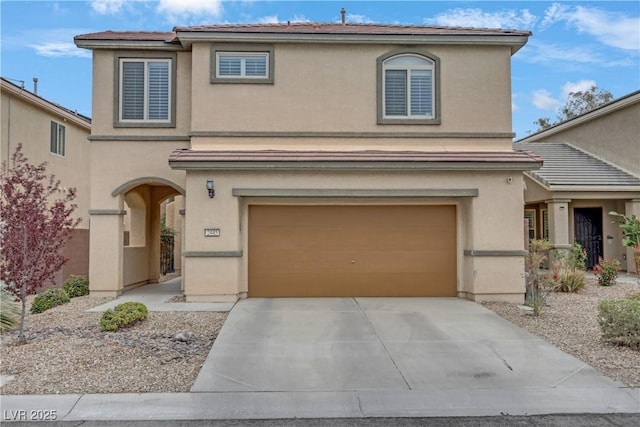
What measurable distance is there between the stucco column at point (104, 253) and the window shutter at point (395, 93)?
7.51m

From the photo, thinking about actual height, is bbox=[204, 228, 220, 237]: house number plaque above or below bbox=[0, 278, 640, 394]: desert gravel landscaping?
above

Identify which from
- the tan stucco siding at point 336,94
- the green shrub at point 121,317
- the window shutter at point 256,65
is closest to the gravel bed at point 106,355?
the green shrub at point 121,317

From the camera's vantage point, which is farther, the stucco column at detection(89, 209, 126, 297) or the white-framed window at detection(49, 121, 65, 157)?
the white-framed window at detection(49, 121, 65, 157)

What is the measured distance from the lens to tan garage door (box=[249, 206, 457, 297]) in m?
11.7

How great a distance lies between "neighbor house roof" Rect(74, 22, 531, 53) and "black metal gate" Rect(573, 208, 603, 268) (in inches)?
359

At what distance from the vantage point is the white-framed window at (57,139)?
60.9ft

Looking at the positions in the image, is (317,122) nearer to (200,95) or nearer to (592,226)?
(200,95)

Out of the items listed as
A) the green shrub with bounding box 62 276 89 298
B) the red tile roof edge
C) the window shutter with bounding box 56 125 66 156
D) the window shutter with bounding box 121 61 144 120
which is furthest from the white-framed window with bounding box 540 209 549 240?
the window shutter with bounding box 56 125 66 156

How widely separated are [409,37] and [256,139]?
4663mm

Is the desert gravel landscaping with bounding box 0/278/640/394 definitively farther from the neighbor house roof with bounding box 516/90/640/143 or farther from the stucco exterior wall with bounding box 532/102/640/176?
the neighbor house roof with bounding box 516/90/640/143

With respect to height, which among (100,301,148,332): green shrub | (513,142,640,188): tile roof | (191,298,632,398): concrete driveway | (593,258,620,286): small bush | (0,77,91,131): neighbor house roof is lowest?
(191,298,632,398): concrete driveway

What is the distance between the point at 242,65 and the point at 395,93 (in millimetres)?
3985

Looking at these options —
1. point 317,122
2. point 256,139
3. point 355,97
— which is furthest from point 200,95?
point 355,97

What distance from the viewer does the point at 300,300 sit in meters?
11.3
